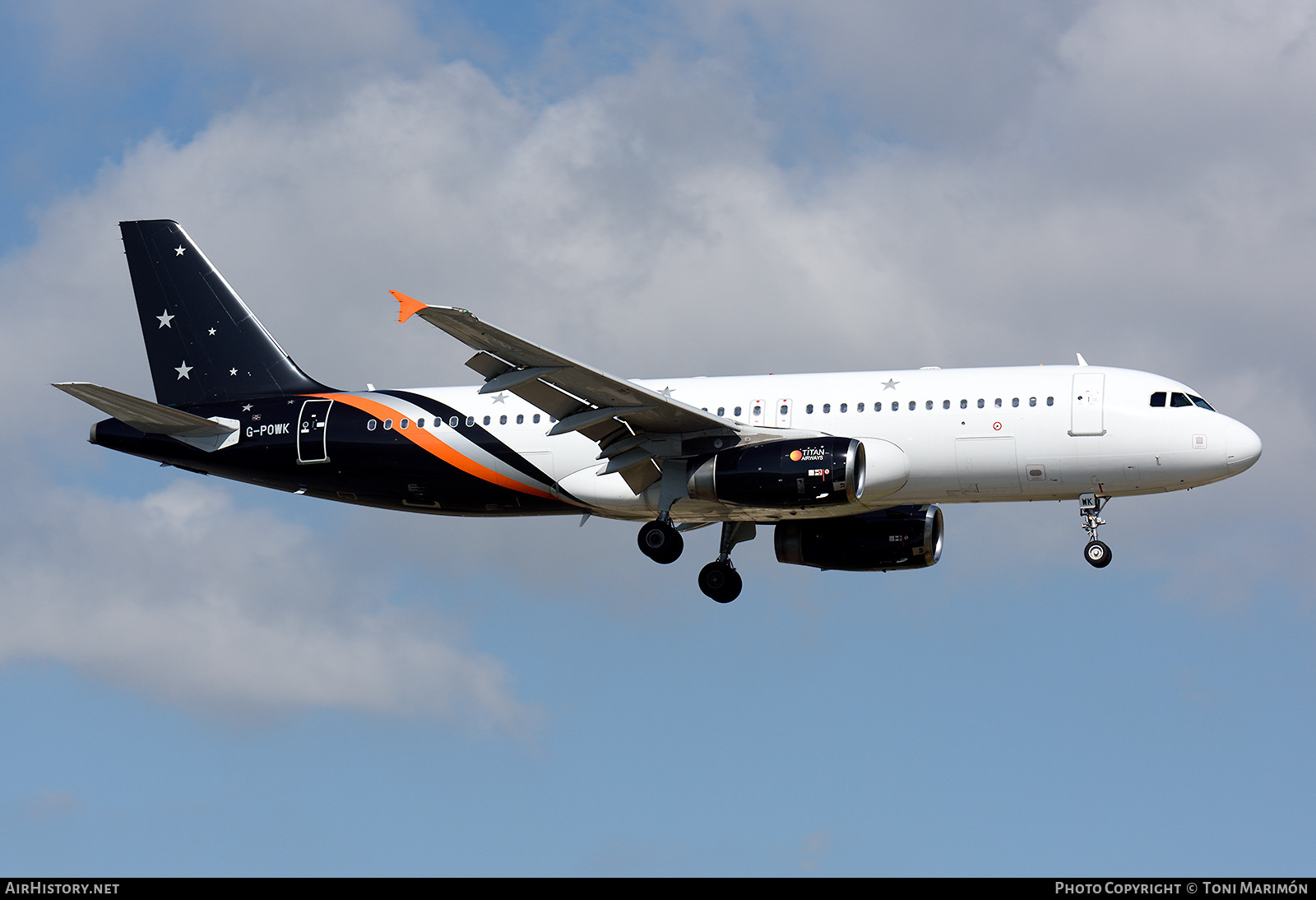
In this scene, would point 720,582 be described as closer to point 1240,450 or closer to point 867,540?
point 867,540

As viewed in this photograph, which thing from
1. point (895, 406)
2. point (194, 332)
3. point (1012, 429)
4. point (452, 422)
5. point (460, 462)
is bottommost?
point (460, 462)

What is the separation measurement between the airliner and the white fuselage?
0.15ft

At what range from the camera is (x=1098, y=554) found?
1495 inches

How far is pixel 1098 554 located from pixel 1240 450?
413 centimetres

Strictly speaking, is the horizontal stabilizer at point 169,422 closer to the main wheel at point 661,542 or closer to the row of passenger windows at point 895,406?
the main wheel at point 661,542

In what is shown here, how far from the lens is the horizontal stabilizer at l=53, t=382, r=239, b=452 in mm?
41188

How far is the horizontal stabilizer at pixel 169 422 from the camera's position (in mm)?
41188

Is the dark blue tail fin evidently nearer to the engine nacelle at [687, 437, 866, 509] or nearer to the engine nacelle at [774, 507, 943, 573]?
the engine nacelle at [687, 437, 866, 509]

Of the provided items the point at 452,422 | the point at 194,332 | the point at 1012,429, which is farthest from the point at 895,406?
the point at 194,332

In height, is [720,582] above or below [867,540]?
below

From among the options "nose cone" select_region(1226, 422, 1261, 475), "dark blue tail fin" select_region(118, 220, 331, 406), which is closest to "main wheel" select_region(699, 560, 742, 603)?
"dark blue tail fin" select_region(118, 220, 331, 406)

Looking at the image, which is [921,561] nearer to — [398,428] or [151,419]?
[398,428]

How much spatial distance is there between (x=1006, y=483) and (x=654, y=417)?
28.3 feet

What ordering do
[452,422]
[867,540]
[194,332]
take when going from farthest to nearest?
1. [194,332]
2. [867,540]
3. [452,422]
